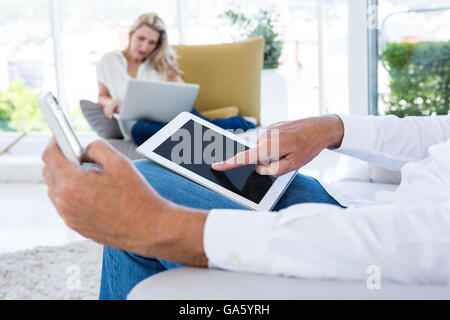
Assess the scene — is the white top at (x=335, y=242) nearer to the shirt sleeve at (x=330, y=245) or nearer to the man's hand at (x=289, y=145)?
the shirt sleeve at (x=330, y=245)

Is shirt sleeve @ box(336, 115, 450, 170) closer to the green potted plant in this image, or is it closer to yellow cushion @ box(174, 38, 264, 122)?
Answer: yellow cushion @ box(174, 38, 264, 122)

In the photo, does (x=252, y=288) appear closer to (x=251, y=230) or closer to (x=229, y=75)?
(x=251, y=230)

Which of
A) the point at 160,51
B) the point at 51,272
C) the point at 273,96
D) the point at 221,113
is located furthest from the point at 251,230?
the point at 273,96

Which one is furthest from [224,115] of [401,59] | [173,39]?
[173,39]

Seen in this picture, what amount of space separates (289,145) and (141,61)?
2.38 m

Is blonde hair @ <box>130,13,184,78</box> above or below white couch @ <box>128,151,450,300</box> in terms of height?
above

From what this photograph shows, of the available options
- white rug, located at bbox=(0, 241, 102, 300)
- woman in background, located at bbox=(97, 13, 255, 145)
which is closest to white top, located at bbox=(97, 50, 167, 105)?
woman in background, located at bbox=(97, 13, 255, 145)

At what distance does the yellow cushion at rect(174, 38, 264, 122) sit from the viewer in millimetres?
3145

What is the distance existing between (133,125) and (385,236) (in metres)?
1.95

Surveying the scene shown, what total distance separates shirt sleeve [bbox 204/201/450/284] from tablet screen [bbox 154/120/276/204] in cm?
27

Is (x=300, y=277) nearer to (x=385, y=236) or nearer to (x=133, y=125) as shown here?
Result: (x=385, y=236)

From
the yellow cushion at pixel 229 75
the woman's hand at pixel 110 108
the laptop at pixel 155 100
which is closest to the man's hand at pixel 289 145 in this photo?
the laptop at pixel 155 100

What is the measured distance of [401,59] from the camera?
3.43 m

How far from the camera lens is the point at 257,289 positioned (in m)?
0.49
